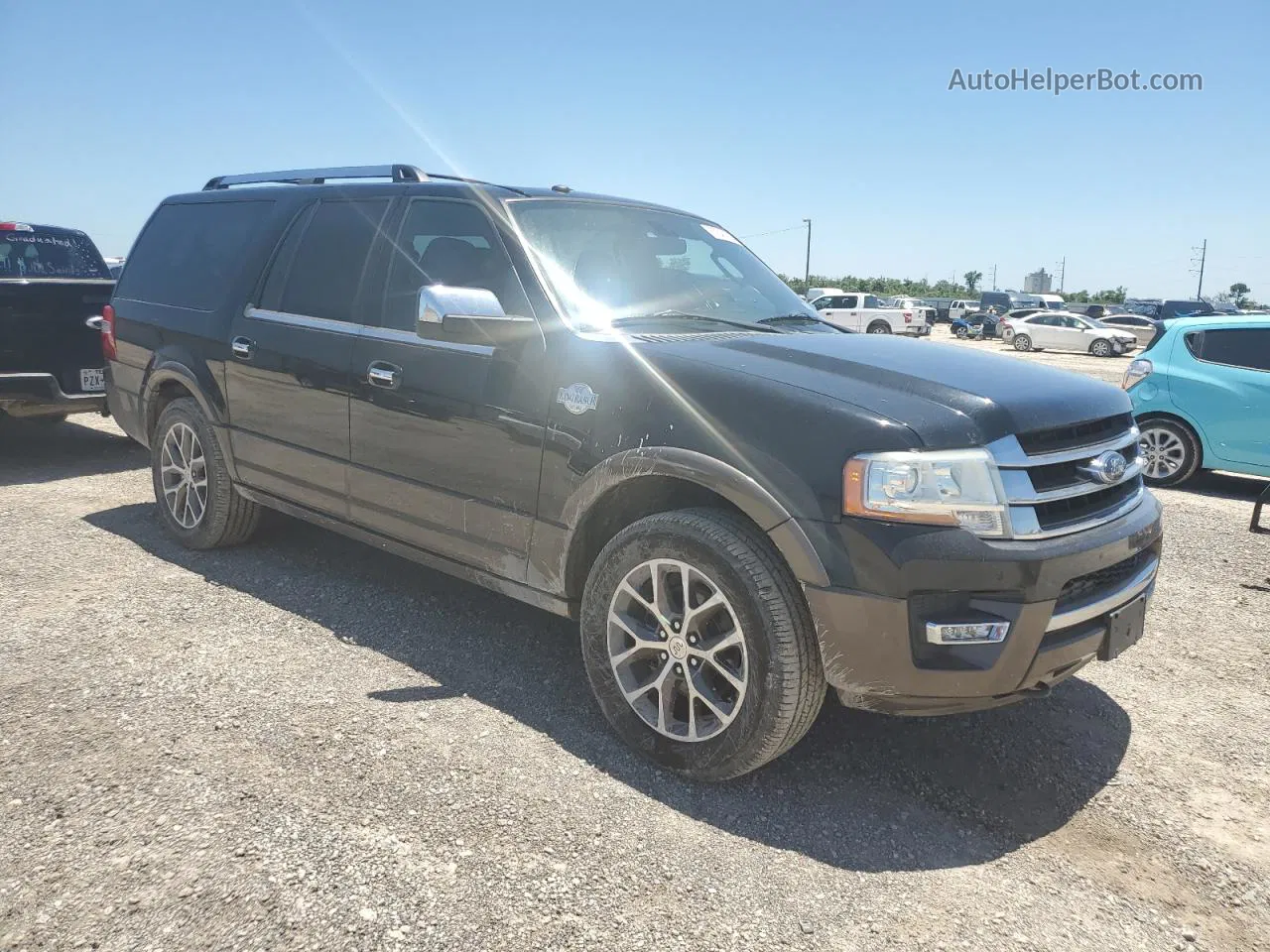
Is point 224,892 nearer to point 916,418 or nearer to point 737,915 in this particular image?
point 737,915

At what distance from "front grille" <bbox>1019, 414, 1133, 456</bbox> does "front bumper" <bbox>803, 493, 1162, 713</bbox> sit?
0.89 feet

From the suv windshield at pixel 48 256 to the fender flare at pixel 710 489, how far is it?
7.43 meters

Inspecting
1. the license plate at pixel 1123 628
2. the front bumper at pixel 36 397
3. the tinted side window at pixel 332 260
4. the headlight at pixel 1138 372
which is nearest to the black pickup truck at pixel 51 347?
the front bumper at pixel 36 397

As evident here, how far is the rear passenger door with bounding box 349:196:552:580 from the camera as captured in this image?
129 inches

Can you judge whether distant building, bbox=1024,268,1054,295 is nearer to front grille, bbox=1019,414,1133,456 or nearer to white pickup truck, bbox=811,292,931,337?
white pickup truck, bbox=811,292,931,337

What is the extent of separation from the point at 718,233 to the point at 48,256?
6991 millimetres

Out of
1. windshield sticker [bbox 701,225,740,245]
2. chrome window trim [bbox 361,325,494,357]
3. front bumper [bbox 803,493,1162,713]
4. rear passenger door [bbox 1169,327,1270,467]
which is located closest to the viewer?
front bumper [bbox 803,493,1162,713]

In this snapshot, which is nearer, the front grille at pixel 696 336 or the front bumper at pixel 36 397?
the front grille at pixel 696 336

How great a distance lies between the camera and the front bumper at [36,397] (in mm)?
6676

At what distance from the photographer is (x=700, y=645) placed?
284 centimetres

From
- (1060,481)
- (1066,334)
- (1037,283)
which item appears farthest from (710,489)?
(1037,283)

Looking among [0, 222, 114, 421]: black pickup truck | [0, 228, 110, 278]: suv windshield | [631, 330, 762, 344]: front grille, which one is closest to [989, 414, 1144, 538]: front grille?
[631, 330, 762, 344]: front grille

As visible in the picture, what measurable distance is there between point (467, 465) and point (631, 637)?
95 centimetres

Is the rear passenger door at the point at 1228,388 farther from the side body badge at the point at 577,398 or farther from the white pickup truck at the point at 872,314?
the white pickup truck at the point at 872,314
